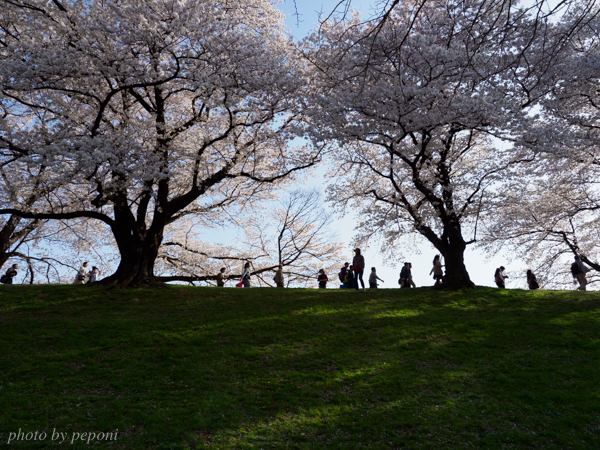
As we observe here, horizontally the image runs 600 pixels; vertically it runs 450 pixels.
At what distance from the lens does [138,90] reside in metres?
17.6

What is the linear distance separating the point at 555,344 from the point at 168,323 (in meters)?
11.3

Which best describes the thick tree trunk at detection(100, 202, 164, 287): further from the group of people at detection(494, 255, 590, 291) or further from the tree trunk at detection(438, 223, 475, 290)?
the group of people at detection(494, 255, 590, 291)

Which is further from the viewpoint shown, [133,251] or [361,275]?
[361,275]

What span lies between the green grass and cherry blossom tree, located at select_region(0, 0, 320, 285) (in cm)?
391

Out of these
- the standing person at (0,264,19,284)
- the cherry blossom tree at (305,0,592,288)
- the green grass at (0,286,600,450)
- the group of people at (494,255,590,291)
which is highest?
the cherry blossom tree at (305,0,592,288)

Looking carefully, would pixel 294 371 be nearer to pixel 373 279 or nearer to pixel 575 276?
pixel 373 279

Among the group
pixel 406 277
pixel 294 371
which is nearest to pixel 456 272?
pixel 406 277

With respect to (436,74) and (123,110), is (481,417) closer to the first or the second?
(436,74)

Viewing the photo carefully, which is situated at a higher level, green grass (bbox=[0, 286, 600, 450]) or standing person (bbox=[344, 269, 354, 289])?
standing person (bbox=[344, 269, 354, 289])

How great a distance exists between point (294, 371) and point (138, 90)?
45.4 feet

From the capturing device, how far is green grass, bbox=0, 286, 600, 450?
7.37 metres

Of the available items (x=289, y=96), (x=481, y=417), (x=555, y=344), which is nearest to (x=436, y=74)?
(x=289, y=96)

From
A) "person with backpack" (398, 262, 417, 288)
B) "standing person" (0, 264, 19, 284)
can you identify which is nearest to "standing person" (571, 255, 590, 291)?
"person with backpack" (398, 262, 417, 288)

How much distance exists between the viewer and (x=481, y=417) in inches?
316
